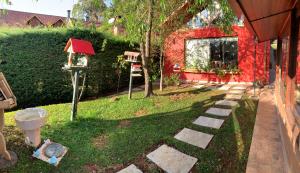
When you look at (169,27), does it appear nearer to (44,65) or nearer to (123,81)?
(123,81)

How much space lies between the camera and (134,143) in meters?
4.09

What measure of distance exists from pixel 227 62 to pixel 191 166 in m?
8.46

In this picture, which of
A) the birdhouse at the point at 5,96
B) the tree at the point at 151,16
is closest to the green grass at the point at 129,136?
the birdhouse at the point at 5,96

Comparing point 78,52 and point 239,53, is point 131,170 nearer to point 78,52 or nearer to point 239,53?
point 78,52

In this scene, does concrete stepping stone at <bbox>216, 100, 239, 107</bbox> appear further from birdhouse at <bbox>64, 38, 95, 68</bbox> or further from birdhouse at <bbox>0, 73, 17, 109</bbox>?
birdhouse at <bbox>0, 73, 17, 109</bbox>

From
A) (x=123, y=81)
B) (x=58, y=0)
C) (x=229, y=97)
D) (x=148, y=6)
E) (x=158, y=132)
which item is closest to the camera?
(x=158, y=132)

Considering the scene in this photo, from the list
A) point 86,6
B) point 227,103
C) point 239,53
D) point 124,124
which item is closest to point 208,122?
point 124,124

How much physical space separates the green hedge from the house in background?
3.53 metres

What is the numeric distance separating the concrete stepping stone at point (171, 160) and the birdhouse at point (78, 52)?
2.62 m

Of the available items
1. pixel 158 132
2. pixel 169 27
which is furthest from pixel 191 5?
pixel 158 132

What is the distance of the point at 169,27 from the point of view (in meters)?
8.11

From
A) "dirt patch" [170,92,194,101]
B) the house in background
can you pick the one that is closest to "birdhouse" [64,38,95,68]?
"dirt patch" [170,92,194,101]

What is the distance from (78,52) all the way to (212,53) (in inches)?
299

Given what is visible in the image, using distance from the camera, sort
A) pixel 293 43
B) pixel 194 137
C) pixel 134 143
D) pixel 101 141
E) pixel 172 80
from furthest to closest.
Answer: pixel 172 80 < pixel 194 137 < pixel 101 141 < pixel 134 143 < pixel 293 43
